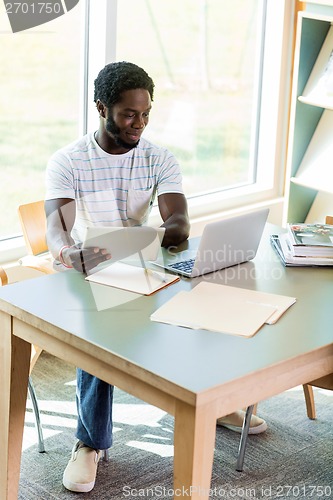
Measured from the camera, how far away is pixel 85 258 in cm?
241

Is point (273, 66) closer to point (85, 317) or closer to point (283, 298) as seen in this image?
point (283, 298)

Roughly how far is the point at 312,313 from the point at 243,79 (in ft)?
8.84

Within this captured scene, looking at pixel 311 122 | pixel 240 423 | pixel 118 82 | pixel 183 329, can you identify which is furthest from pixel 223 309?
pixel 311 122

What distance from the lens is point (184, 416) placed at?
178cm

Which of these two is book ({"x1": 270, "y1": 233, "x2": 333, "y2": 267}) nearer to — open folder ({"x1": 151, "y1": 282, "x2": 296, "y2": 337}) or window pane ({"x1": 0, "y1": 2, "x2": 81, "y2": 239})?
open folder ({"x1": 151, "y1": 282, "x2": 296, "y2": 337})

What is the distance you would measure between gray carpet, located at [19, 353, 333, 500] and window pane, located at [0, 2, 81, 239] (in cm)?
95

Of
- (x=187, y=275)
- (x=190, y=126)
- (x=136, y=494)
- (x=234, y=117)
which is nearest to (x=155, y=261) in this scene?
(x=187, y=275)

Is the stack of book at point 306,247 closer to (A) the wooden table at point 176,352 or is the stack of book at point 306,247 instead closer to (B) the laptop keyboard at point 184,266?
(A) the wooden table at point 176,352

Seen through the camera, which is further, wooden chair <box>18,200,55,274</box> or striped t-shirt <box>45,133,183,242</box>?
wooden chair <box>18,200,55,274</box>

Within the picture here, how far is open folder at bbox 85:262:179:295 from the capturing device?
2.35m

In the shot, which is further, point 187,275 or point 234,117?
point 234,117

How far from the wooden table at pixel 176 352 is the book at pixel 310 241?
4.7 inches

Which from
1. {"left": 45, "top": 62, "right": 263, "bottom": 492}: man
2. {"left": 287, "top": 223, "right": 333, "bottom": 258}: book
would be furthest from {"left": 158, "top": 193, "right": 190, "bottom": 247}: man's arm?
{"left": 287, "top": 223, "right": 333, "bottom": 258}: book

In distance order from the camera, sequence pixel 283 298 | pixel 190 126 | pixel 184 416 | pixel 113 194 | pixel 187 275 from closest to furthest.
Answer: pixel 184 416 < pixel 283 298 < pixel 187 275 < pixel 113 194 < pixel 190 126
